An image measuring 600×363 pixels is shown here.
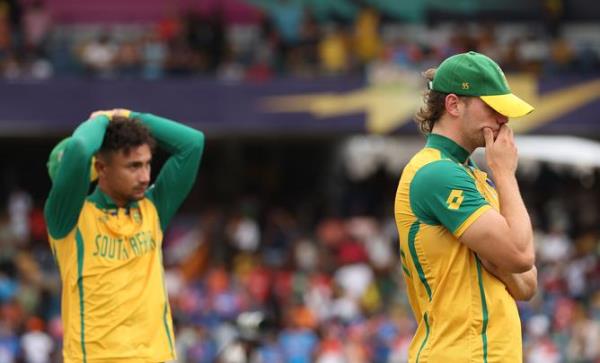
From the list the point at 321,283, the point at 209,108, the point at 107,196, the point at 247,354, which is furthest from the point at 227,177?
the point at 107,196

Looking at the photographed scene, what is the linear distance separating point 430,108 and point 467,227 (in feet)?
1.68

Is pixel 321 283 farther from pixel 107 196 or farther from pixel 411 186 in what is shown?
pixel 411 186

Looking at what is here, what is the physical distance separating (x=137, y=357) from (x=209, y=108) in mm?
11620

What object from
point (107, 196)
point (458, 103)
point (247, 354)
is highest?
point (458, 103)

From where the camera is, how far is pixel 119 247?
5.20 meters

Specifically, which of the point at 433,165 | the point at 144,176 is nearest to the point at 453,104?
the point at 433,165

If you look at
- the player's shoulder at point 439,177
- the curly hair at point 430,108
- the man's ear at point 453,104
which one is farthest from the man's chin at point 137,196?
the man's ear at point 453,104

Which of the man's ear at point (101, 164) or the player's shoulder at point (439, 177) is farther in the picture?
the man's ear at point (101, 164)

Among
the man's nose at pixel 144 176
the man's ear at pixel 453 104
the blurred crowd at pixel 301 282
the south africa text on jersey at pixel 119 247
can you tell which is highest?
the man's ear at pixel 453 104

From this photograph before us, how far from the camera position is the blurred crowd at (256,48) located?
16.6 m

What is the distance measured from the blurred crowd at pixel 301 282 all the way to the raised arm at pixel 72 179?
649 centimetres

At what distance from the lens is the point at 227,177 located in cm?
1912

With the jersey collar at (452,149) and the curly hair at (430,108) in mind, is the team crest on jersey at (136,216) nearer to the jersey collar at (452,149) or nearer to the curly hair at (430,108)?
the curly hair at (430,108)

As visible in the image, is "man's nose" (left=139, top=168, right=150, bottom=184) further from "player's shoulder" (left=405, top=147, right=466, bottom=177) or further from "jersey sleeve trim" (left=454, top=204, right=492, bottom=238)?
"jersey sleeve trim" (left=454, top=204, right=492, bottom=238)
